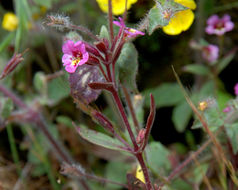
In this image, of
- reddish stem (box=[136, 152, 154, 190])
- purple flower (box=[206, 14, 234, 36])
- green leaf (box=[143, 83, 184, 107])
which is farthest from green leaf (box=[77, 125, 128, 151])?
purple flower (box=[206, 14, 234, 36])

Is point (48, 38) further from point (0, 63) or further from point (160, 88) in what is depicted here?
point (160, 88)

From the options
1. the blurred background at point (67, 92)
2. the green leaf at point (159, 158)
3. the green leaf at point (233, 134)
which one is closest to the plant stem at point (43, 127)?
the blurred background at point (67, 92)

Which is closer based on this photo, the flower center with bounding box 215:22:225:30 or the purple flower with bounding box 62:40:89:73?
the purple flower with bounding box 62:40:89:73

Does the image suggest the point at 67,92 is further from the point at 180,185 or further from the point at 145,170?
the point at 145,170

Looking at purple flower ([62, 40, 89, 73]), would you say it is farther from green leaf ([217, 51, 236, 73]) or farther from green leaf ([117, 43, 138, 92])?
green leaf ([217, 51, 236, 73])

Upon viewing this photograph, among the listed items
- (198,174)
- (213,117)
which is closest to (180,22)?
(213,117)
